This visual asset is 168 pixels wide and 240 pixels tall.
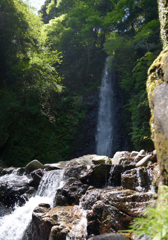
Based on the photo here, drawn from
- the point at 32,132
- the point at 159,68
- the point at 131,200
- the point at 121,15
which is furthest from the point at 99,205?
the point at 121,15

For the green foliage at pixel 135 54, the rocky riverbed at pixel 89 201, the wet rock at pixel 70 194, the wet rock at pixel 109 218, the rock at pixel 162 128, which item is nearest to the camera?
the rock at pixel 162 128

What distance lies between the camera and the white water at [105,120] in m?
13.1

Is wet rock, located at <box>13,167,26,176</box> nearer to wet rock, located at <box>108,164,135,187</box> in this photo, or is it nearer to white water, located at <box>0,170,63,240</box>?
white water, located at <box>0,170,63,240</box>

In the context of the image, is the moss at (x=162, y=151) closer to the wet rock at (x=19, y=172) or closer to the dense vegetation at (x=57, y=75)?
the wet rock at (x=19, y=172)

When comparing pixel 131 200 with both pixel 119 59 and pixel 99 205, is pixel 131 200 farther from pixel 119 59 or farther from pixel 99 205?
pixel 119 59

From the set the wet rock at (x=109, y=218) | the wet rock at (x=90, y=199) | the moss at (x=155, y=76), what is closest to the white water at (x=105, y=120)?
the wet rock at (x=90, y=199)

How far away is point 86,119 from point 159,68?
11.3 meters

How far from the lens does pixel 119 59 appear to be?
14539 millimetres

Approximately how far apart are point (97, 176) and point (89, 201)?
156 centimetres

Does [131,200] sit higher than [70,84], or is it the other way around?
[70,84]

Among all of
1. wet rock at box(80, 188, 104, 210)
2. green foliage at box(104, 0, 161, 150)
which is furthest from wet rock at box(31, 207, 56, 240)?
green foliage at box(104, 0, 161, 150)

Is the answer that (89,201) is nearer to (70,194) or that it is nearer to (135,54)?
(70,194)

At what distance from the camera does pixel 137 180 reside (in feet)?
12.7

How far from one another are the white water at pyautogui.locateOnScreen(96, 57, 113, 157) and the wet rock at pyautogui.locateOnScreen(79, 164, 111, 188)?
757cm
